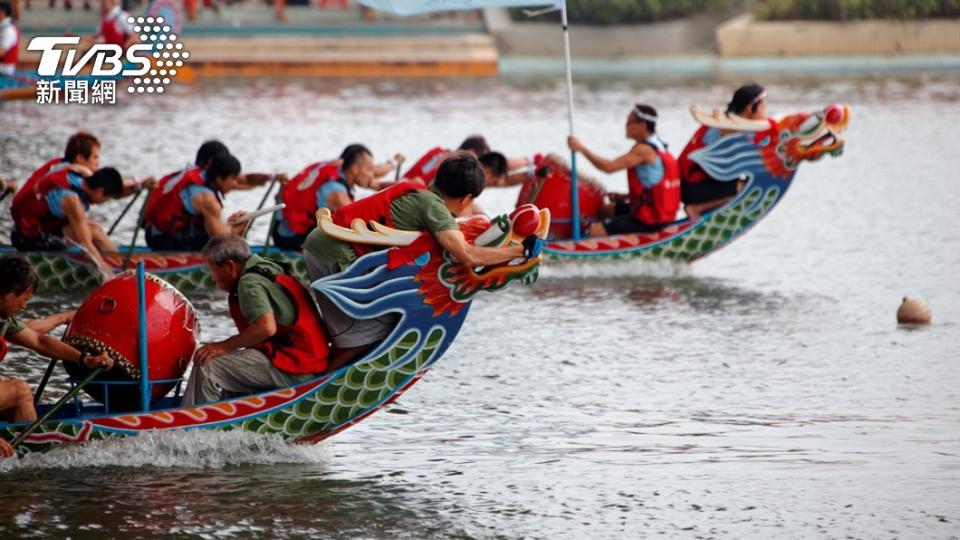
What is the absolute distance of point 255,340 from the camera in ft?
26.5

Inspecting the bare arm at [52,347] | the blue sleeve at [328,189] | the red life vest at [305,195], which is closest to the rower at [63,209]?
the red life vest at [305,195]

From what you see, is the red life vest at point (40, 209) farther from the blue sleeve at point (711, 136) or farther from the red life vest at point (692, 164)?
the blue sleeve at point (711, 136)

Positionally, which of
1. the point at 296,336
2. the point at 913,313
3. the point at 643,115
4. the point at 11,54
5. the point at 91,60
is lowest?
the point at 913,313

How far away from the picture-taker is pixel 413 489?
831cm

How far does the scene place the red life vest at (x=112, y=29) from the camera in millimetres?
24906

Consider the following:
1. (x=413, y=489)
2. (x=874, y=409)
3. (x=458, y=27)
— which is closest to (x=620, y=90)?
(x=458, y=27)

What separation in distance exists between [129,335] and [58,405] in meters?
0.47

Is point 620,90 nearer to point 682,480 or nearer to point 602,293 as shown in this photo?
point 602,293

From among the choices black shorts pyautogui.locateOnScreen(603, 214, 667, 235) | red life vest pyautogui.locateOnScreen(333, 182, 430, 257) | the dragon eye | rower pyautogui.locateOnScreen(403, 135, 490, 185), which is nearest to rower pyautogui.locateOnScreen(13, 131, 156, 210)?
rower pyautogui.locateOnScreen(403, 135, 490, 185)

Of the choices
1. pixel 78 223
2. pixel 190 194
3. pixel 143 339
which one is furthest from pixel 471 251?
pixel 78 223

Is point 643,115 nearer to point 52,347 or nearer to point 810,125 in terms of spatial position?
point 810,125

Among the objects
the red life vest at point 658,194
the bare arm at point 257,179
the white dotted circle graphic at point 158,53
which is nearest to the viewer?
the bare arm at point 257,179

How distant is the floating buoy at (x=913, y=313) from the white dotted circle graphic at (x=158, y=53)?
16.4 m

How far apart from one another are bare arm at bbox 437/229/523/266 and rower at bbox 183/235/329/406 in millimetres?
772
